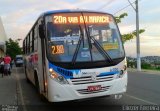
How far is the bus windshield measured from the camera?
970 cm

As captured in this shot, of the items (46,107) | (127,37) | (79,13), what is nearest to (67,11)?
(79,13)

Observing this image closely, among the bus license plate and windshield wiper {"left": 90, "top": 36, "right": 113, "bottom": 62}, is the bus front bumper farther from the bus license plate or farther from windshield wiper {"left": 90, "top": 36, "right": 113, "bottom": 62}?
windshield wiper {"left": 90, "top": 36, "right": 113, "bottom": 62}

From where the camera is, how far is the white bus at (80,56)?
31.0 feet

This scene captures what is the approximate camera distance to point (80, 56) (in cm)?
967

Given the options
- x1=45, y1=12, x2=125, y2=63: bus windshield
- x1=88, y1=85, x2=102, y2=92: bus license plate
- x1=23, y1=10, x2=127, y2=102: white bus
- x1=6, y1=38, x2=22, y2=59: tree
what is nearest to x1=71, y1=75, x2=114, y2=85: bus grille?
x1=23, y1=10, x2=127, y2=102: white bus

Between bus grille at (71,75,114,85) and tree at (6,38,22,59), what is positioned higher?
tree at (6,38,22,59)

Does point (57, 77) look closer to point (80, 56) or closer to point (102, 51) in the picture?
point (80, 56)

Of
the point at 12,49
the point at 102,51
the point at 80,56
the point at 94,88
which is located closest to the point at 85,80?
the point at 94,88

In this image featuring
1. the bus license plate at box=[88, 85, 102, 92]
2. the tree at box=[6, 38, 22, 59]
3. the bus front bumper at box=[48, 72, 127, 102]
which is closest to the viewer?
the bus front bumper at box=[48, 72, 127, 102]

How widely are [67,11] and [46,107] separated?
3229 millimetres

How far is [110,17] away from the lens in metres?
10.6

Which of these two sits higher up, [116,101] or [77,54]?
[77,54]

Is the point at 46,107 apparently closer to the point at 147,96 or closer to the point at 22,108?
the point at 22,108

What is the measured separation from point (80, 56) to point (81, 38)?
554 mm
